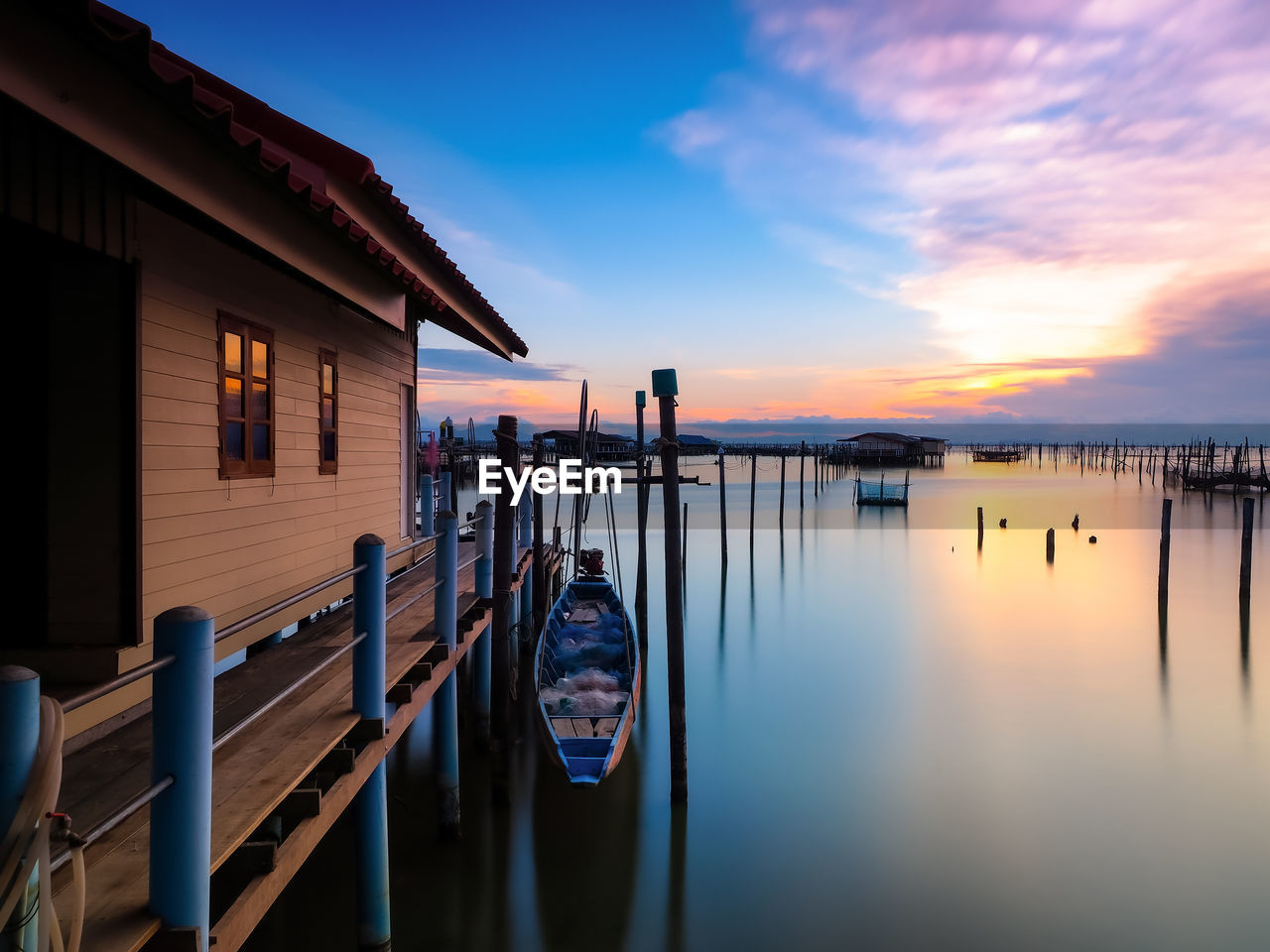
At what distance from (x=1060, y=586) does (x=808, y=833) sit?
1877 centimetres

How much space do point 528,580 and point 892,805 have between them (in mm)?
8924

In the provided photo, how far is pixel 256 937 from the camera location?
6.88m

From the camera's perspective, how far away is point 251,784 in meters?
3.80

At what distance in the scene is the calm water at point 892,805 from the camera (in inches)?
306

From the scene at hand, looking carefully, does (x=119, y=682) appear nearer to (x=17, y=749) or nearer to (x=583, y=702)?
(x=17, y=749)

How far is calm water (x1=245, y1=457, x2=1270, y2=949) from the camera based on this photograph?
7.77m

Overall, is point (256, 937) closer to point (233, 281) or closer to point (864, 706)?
point (233, 281)

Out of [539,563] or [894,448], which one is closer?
[539,563]

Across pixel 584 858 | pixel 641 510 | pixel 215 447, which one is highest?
pixel 215 447

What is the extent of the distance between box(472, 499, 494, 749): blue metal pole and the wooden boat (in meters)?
0.85

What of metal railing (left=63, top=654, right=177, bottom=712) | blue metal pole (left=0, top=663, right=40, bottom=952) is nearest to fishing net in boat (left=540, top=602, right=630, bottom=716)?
metal railing (left=63, top=654, right=177, bottom=712)

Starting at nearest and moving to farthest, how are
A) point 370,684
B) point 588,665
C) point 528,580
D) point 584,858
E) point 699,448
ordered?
point 370,684 → point 584,858 → point 588,665 → point 528,580 → point 699,448

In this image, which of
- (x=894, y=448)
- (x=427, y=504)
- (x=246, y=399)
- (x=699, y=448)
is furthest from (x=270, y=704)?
(x=894, y=448)

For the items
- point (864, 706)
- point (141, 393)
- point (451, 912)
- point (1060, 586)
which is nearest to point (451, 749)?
point (451, 912)
